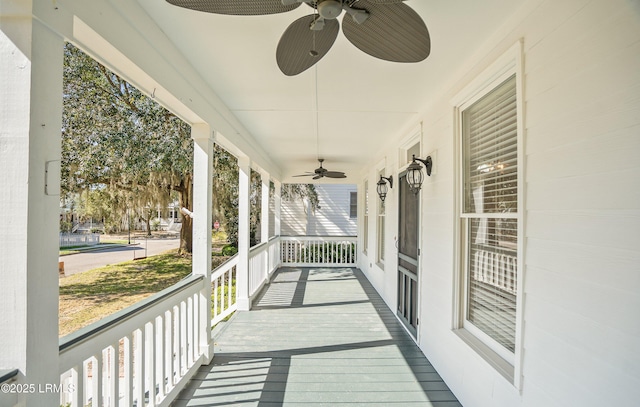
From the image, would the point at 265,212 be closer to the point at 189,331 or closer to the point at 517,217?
the point at 189,331

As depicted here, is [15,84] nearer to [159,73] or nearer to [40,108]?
[40,108]

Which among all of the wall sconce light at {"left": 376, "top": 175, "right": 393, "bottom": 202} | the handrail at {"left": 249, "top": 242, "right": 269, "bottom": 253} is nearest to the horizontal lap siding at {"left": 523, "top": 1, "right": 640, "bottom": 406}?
the wall sconce light at {"left": 376, "top": 175, "right": 393, "bottom": 202}

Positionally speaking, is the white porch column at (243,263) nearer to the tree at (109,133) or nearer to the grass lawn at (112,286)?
the tree at (109,133)

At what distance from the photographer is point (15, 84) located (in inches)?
43.0

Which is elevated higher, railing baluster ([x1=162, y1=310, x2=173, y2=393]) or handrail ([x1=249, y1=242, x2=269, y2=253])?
handrail ([x1=249, y1=242, x2=269, y2=253])

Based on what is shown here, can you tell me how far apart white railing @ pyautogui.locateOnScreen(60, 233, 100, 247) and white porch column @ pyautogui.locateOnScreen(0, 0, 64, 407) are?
19.7ft

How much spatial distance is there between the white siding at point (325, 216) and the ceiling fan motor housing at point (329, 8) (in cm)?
1140

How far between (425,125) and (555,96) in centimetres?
185

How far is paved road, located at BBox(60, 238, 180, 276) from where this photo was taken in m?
8.51

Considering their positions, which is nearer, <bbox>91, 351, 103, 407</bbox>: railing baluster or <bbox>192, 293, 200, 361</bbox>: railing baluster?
<bbox>91, 351, 103, 407</bbox>: railing baluster

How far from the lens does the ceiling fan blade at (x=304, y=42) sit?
1366 mm

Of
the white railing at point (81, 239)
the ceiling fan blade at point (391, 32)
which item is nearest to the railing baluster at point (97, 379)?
the ceiling fan blade at point (391, 32)

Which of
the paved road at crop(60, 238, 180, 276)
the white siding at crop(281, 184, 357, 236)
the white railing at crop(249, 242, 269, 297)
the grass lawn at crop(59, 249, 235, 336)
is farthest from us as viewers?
the white siding at crop(281, 184, 357, 236)

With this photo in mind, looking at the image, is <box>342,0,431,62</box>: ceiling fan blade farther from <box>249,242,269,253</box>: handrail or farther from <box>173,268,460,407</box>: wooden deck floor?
<box>249,242,269,253</box>: handrail
